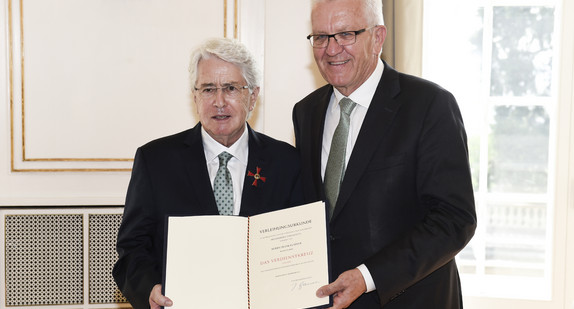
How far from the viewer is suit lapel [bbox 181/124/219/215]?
2.01 metres

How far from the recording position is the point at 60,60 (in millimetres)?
3361

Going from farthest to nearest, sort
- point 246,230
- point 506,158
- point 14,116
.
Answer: point 506,158 < point 14,116 < point 246,230

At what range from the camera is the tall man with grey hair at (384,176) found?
1890mm

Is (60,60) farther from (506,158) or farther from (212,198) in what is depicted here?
(506,158)

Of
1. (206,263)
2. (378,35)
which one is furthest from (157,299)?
(378,35)

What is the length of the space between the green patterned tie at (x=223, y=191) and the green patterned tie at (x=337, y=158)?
1.16ft

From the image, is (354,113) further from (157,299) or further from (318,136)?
(157,299)

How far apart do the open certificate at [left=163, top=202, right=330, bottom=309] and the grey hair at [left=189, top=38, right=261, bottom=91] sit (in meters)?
0.57

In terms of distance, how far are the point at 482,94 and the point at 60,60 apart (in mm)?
2539

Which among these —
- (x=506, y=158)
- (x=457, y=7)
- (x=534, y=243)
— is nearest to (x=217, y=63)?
(x=457, y=7)

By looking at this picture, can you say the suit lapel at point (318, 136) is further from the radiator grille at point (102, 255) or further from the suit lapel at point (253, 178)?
the radiator grille at point (102, 255)

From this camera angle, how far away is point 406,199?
6.55 ft

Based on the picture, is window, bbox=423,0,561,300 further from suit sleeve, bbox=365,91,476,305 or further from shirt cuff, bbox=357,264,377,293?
shirt cuff, bbox=357,264,377,293
